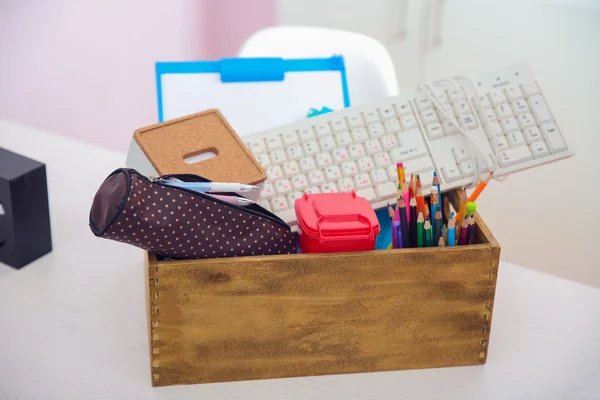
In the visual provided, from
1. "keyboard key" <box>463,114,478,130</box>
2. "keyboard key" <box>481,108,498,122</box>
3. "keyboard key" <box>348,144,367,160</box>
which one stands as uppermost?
"keyboard key" <box>481,108,498,122</box>

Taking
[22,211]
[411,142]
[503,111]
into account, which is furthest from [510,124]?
[22,211]

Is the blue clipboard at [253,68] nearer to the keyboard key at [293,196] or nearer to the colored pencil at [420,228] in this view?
the keyboard key at [293,196]

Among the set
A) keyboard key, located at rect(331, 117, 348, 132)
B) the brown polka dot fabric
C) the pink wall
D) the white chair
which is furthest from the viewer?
the pink wall

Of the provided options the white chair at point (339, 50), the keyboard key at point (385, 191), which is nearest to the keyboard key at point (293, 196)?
the keyboard key at point (385, 191)

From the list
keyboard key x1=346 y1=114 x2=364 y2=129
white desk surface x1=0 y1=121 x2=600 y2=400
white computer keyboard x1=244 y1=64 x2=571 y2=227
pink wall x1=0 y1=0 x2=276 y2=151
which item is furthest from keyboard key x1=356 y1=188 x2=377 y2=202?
pink wall x1=0 y1=0 x2=276 y2=151

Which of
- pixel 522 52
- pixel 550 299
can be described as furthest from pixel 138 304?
pixel 522 52

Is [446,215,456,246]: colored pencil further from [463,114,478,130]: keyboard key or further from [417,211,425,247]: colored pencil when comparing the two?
[463,114,478,130]: keyboard key

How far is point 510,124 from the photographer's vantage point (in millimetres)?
1020

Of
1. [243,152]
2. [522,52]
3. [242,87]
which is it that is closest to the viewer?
[243,152]

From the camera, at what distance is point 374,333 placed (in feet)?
2.72

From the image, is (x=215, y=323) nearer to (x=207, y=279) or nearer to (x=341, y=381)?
(x=207, y=279)

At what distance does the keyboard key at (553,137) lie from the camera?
100 cm

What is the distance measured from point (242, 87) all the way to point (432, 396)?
1.94ft

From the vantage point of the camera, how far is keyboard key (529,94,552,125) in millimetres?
1021
